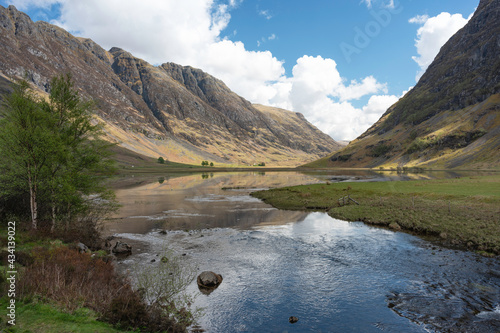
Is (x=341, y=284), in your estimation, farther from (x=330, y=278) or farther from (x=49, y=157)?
(x=49, y=157)

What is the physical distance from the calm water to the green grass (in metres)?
5.77

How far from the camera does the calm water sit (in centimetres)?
1477

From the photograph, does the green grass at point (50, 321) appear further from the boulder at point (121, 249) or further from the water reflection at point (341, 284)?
the boulder at point (121, 249)

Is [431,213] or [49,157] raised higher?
[49,157]

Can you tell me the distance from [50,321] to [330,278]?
17.4 m

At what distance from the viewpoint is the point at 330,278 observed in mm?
20250

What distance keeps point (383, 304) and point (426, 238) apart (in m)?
A: 17.4

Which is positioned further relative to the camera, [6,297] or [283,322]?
[283,322]

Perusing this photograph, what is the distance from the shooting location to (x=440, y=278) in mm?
19406

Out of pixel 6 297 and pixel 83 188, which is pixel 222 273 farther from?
pixel 83 188

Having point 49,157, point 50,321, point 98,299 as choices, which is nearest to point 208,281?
point 98,299

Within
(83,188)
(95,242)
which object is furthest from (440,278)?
(83,188)

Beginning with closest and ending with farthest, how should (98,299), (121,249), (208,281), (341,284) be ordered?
1. (98,299)
2. (208,281)
3. (341,284)
4. (121,249)

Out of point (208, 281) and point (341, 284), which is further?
point (341, 284)
